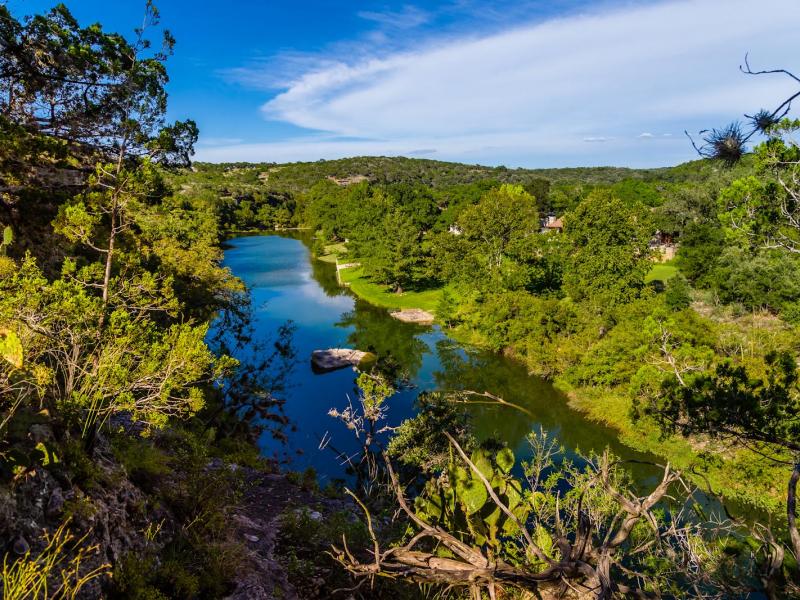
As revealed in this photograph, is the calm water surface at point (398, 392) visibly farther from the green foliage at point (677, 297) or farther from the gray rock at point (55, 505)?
the green foliage at point (677, 297)

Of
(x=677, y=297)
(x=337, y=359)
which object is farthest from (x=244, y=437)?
(x=677, y=297)

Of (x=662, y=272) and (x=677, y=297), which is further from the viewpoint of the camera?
(x=662, y=272)

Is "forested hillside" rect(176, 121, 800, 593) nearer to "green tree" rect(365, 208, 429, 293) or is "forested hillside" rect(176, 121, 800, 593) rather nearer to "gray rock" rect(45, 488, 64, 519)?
"green tree" rect(365, 208, 429, 293)

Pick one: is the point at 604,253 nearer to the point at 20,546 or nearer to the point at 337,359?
the point at 337,359

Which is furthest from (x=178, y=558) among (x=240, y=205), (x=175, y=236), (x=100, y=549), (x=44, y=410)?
A: (x=240, y=205)

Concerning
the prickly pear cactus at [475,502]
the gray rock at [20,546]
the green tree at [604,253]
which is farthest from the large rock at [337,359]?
the gray rock at [20,546]

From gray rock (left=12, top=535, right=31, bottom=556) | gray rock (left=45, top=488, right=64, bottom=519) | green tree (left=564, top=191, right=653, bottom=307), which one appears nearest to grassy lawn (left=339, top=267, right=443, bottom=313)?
green tree (left=564, top=191, right=653, bottom=307)
